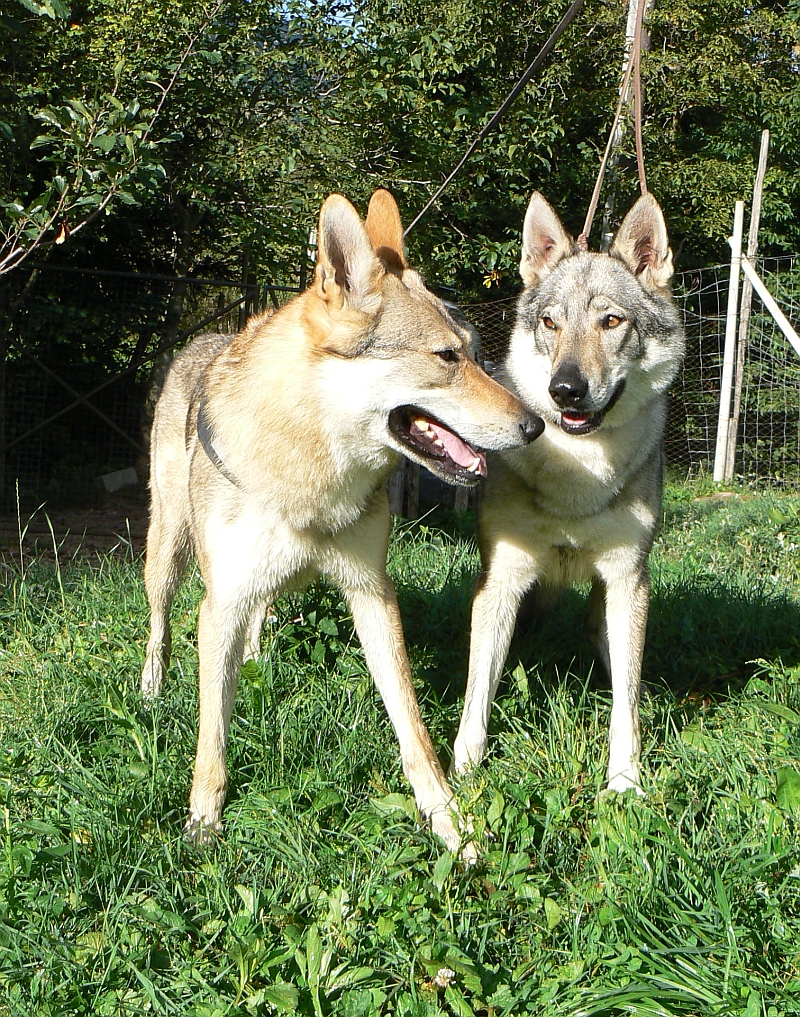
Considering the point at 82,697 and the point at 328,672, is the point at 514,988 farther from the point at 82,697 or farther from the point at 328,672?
the point at 82,697

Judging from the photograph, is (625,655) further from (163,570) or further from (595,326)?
(163,570)

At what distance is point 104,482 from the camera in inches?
340

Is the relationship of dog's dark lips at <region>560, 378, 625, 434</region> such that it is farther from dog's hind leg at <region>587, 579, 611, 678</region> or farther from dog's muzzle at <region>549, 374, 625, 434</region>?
dog's hind leg at <region>587, 579, 611, 678</region>

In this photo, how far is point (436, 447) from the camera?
289 centimetres

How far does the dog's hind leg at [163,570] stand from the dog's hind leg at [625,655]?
1806 millimetres

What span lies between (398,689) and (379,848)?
1.80 feet

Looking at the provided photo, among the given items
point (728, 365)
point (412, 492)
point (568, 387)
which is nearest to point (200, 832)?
point (568, 387)

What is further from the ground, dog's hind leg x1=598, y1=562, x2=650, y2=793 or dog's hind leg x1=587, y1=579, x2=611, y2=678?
dog's hind leg x1=598, y1=562, x2=650, y2=793

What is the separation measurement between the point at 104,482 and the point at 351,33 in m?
4.85

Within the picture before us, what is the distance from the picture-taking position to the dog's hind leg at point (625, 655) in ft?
10.4

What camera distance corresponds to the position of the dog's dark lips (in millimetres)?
3338

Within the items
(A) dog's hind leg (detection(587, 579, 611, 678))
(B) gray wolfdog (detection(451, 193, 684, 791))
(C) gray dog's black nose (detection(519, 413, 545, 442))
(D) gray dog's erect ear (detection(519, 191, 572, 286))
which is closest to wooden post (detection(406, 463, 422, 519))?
(A) dog's hind leg (detection(587, 579, 611, 678))

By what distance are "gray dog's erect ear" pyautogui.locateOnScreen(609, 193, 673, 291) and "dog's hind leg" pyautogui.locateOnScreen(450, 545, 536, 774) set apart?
1293 millimetres

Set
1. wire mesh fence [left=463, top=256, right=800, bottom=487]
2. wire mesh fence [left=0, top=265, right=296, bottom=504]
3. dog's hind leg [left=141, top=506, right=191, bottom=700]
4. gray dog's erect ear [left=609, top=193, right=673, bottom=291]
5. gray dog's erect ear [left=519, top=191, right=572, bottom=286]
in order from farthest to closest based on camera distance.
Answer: wire mesh fence [left=463, top=256, right=800, bottom=487] < wire mesh fence [left=0, top=265, right=296, bottom=504] < dog's hind leg [left=141, top=506, right=191, bottom=700] < gray dog's erect ear [left=519, top=191, right=572, bottom=286] < gray dog's erect ear [left=609, top=193, right=673, bottom=291]
